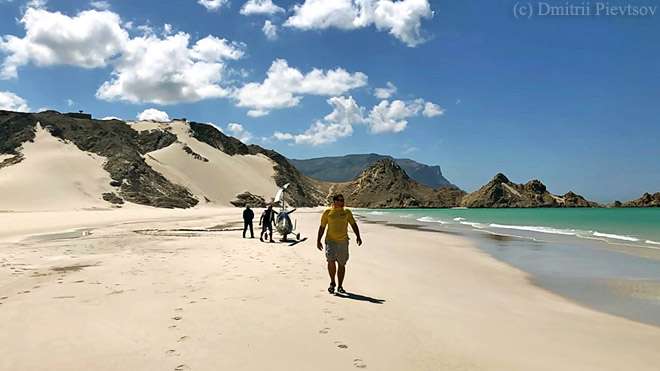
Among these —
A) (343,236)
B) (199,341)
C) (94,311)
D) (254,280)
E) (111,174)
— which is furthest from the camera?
(111,174)

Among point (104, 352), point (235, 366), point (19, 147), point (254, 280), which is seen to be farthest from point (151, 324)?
point (19, 147)

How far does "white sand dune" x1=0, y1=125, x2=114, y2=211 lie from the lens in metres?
56.2

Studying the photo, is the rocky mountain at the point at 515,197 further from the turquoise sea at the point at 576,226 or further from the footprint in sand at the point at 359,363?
the footprint in sand at the point at 359,363

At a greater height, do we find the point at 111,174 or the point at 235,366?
the point at 111,174

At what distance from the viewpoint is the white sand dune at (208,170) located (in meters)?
97.0

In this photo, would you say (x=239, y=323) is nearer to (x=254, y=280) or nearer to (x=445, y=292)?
(x=254, y=280)

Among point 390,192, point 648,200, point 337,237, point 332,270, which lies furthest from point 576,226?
point 648,200

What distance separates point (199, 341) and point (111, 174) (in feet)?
248

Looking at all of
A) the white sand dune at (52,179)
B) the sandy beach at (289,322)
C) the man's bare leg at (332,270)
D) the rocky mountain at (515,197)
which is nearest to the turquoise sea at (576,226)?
the sandy beach at (289,322)

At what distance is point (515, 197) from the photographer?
143875mm

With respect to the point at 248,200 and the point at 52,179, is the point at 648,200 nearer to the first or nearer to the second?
the point at 248,200

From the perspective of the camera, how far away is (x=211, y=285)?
8961 millimetres

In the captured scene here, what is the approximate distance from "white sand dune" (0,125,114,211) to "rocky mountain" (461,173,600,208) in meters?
112

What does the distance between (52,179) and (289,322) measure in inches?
2802
